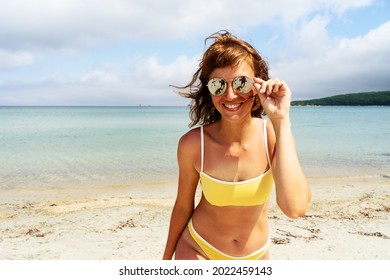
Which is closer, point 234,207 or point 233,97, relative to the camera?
point 233,97

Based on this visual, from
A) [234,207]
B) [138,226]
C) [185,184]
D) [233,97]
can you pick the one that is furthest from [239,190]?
[138,226]

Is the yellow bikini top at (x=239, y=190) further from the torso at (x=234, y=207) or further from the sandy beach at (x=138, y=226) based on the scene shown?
the sandy beach at (x=138, y=226)

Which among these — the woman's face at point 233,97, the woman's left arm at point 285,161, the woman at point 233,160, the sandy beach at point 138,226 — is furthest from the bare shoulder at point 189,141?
the sandy beach at point 138,226

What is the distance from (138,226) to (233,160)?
183 inches

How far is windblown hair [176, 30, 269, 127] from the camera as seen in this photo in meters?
2.67

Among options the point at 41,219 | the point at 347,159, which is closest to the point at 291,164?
the point at 41,219

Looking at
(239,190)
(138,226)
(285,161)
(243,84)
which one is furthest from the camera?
(138,226)

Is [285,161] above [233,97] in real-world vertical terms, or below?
below

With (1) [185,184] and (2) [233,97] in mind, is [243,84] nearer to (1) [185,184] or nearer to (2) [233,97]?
(2) [233,97]

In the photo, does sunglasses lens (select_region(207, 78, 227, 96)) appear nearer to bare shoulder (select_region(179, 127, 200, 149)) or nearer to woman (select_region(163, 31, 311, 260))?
woman (select_region(163, 31, 311, 260))

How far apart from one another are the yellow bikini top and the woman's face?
268 millimetres

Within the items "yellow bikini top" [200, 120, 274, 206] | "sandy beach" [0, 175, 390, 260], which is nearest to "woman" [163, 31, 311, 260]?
"yellow bikini top" [200, 120, 274, 206]

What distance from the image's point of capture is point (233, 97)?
2633 millimetres

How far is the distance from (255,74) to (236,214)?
104cm
